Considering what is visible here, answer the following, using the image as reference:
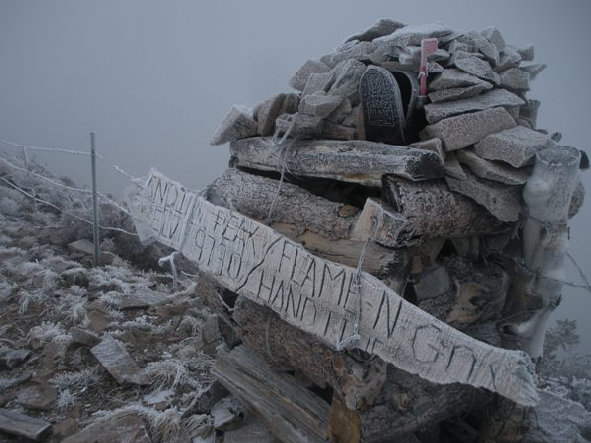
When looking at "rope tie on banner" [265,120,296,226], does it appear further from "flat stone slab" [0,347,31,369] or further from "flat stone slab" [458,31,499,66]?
"flat stone slab" [0,347,31,369]

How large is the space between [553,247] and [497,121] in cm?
80

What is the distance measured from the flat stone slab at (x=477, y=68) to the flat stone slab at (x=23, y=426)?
3.74m

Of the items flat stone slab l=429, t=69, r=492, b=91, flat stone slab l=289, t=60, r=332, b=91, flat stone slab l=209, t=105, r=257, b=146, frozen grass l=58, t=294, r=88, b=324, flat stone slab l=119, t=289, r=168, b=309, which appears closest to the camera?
flat stone slab l=429, t=69, r=492, b=91

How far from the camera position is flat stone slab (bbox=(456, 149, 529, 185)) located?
213 cm

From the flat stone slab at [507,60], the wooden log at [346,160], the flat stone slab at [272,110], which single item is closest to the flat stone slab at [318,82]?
the flat stone slab at [272,110]

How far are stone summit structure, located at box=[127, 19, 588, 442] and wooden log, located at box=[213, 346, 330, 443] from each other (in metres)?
0.01

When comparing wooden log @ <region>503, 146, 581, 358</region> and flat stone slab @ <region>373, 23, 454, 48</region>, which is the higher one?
flat stone slab @ <region>373, 23, 454, 48</region>

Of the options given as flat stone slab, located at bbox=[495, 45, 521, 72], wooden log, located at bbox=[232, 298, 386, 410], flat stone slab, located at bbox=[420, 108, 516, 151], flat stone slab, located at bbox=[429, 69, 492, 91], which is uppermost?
flat stone slab, located at bbox=[495, 45, 521, 72]

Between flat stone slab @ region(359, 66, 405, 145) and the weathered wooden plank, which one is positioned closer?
the weathered wooden plank

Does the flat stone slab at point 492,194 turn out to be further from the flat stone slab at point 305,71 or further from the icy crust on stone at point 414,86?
the flat stone slab at point 305,71

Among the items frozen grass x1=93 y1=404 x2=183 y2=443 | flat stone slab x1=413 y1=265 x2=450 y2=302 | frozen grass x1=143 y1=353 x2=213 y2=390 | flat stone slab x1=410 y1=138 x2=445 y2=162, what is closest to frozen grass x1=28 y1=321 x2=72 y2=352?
frozen grass x1=143 y1=353 x2=213 y2=390

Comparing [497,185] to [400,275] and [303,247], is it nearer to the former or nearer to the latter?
[400,275]

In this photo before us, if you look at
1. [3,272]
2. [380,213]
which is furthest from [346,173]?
[3,272]

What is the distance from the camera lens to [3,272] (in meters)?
4.94
